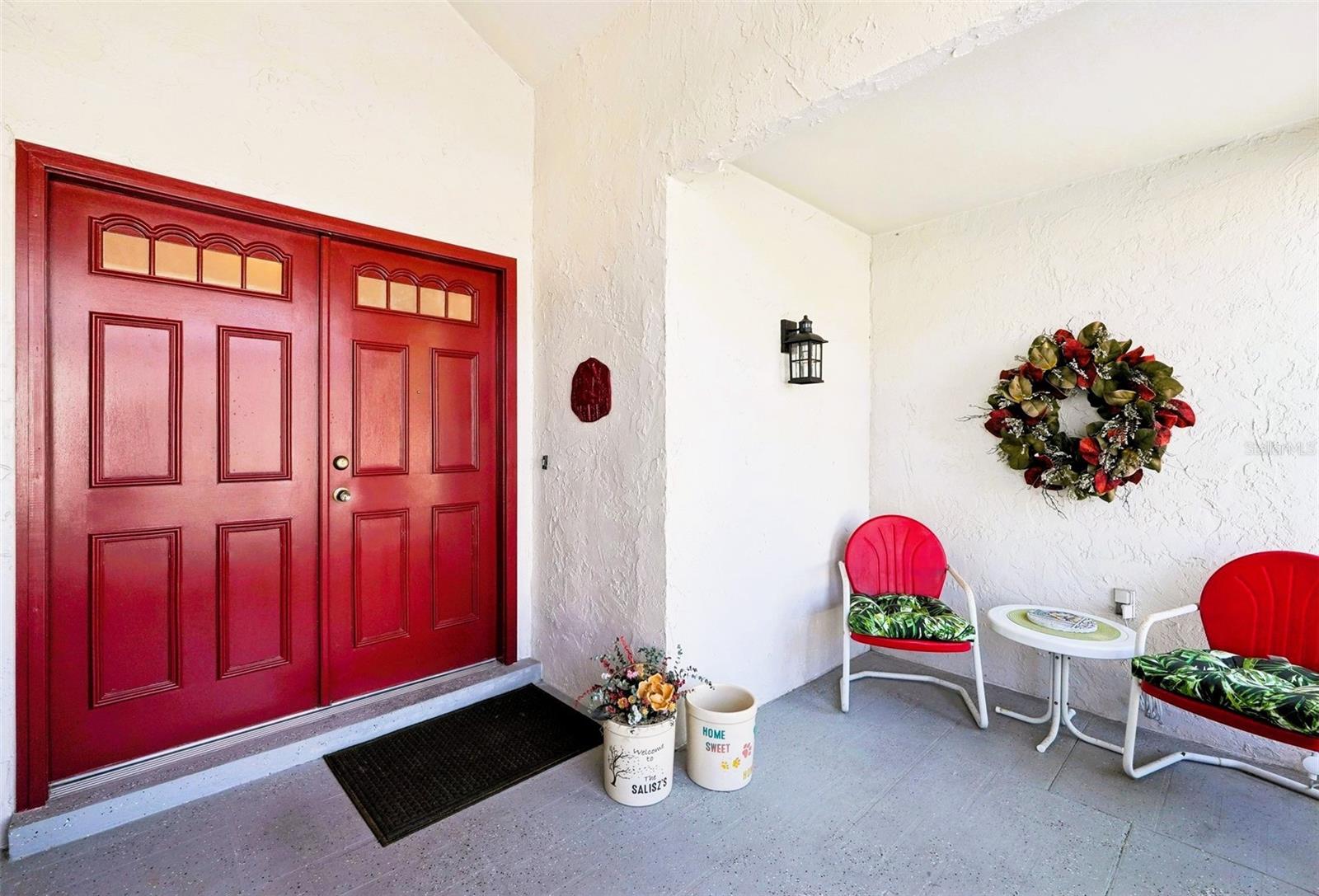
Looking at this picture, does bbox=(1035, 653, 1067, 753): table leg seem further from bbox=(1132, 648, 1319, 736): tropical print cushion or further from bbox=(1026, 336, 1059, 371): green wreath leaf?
bbox=(1026, 336, 1059, 371): green wreath leaf

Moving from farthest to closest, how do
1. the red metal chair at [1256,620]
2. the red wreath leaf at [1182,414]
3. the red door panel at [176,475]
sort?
the red wreath leaf at [1182,414]
the red metal chair at [1256,620]
the red door panel at [176,475]

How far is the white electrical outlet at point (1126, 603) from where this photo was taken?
2633 millimetres

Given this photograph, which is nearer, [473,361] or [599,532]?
[599,532]

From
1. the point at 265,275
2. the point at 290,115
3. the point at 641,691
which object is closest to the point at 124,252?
the point at 265,275

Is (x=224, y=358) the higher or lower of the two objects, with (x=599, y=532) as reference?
higher

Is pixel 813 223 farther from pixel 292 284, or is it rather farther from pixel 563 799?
pixel 563 799

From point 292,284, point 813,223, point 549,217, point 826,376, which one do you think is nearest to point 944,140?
point 813,223

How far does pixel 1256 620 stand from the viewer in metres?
2.19

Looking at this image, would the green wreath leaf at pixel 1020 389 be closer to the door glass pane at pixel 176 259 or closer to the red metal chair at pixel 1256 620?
the red metal chair at pixel 1256 620

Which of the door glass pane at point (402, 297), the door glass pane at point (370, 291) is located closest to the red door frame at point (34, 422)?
the door glass pane at point (370, 291)

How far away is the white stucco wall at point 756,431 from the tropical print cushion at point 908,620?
37cm

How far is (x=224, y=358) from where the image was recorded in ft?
Result: 7.37

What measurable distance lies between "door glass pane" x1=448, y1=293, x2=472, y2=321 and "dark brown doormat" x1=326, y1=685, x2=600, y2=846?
6.11 feet

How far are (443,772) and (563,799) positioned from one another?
1.63 ft
